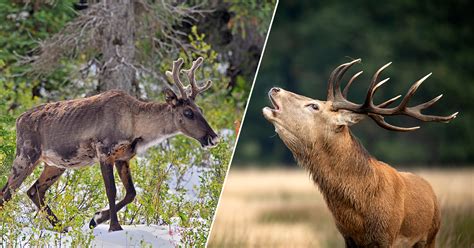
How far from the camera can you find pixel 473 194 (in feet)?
25.7

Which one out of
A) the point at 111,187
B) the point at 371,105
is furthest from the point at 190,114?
the point at 371,105

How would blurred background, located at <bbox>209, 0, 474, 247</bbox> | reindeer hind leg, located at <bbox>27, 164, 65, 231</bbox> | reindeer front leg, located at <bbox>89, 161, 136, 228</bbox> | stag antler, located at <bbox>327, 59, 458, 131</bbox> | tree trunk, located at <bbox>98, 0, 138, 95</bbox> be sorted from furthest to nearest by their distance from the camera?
blurred background, located at <bbox>209, 0, 474, 247</bbox>
tree trunk, located at <bbox>98, 0, 138, 95</bbox>
reindeer hind leg, located at <bbox>27, 164, 65, 231</bbox>
reindeer front leg, located at <bbox>89, 161, 136, 228</bbox>
stag antler, located at <bbox>327, 59, 458, 131</bbox>

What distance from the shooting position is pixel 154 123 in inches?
228

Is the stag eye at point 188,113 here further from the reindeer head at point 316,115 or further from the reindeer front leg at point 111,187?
the reindeer head at point 316,115

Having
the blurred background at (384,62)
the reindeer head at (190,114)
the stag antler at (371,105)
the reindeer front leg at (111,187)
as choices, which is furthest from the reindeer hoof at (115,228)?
the blurred background at (384,62)

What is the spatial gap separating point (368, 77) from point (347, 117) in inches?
448

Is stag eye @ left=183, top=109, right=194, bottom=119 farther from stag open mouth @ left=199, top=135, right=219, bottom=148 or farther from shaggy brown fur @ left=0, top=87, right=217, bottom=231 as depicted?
stag open mouth @ left=199, top=135, right=219, bottom=148

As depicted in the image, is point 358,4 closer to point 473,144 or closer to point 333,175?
point 473,144

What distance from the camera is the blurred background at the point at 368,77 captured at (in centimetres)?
1117

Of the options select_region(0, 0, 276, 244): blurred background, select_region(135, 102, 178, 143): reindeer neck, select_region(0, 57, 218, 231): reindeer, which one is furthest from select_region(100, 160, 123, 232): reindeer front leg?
select_region(135, 102, 178, 143): reindeer neck

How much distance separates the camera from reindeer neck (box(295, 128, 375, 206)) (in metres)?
4.73

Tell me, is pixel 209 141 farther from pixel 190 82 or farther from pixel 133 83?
pixel 133 83

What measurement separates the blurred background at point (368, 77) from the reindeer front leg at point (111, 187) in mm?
2561

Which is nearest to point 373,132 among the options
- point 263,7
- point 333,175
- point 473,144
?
point 473,144
